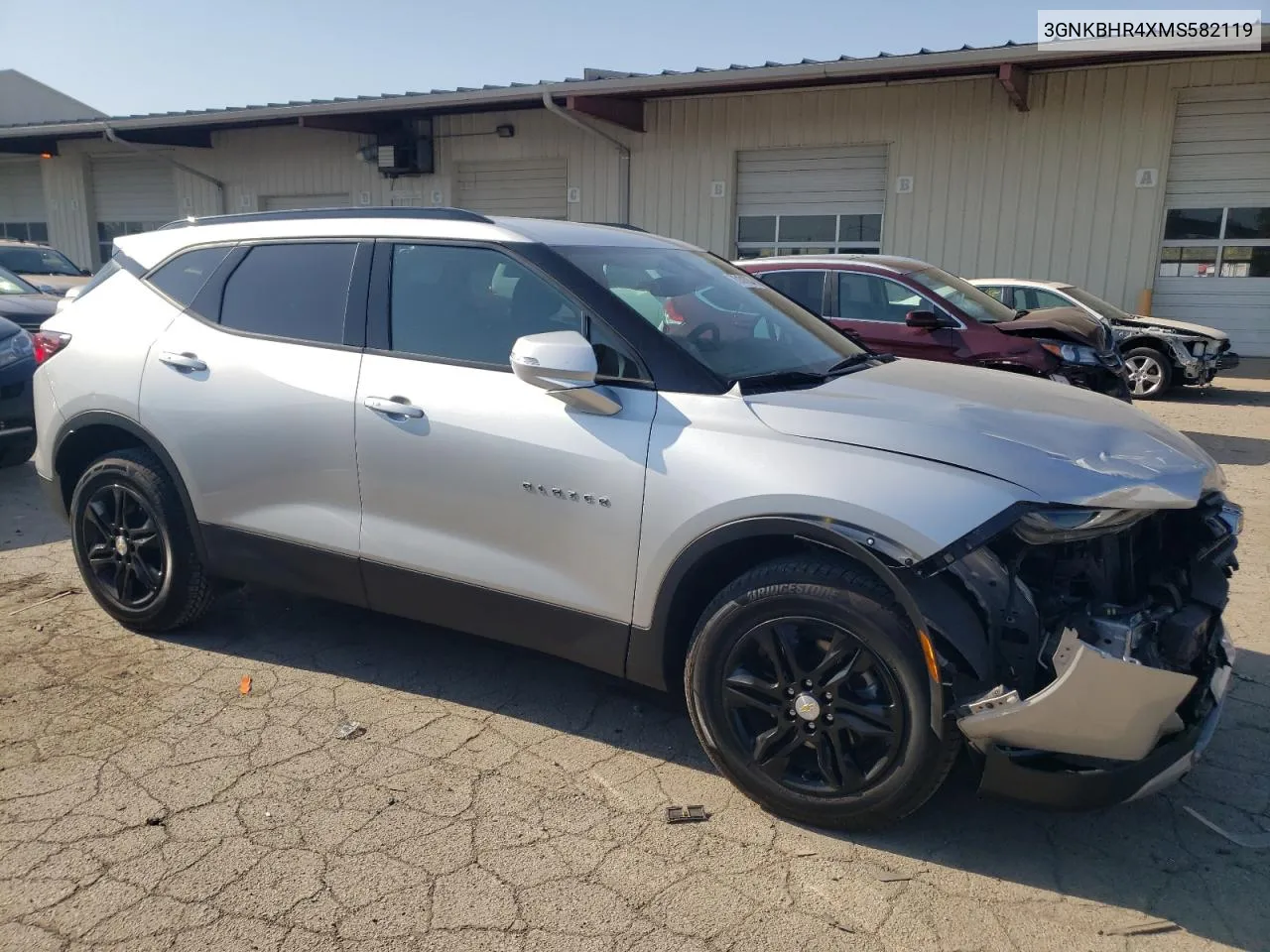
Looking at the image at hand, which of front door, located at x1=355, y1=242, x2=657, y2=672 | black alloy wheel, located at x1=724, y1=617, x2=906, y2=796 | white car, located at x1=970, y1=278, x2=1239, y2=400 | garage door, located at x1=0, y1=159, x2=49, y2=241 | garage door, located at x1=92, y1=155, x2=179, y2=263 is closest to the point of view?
black alloy wheel, located at x1=724, y1=617, x2=906, y2=796

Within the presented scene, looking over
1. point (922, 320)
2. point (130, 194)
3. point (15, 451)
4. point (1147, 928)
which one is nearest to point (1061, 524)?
point (1147, 928)

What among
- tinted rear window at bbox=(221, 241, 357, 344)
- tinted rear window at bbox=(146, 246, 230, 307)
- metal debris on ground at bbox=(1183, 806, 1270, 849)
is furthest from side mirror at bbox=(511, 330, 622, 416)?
metal debris on ground at bbox=(1183, 806, 1270, 849)

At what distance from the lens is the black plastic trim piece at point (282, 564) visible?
3.68 meters

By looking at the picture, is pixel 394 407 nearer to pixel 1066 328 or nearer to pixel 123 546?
pixel 123 546

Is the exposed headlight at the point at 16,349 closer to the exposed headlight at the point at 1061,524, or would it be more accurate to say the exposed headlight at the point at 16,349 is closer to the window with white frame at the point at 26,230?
the exposed headlight at the point at 1061,524

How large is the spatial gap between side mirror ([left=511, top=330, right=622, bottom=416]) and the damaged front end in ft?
3.69

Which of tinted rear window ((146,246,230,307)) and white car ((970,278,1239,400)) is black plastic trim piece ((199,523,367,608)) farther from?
white car ((970,278,1239,400))

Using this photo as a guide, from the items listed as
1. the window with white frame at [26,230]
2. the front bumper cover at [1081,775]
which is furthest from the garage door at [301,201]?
the front bumper cover at [1081,775]

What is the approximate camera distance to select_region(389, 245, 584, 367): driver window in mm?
3332

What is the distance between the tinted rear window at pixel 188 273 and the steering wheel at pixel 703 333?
212cm

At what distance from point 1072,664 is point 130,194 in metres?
26.5

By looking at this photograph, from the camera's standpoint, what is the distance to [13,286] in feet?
34.9

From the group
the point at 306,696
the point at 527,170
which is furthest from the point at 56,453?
the point at 527,170

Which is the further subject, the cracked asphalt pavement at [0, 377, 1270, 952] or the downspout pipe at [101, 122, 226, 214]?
the downspout pipe at [101, 122, 226, 214]
